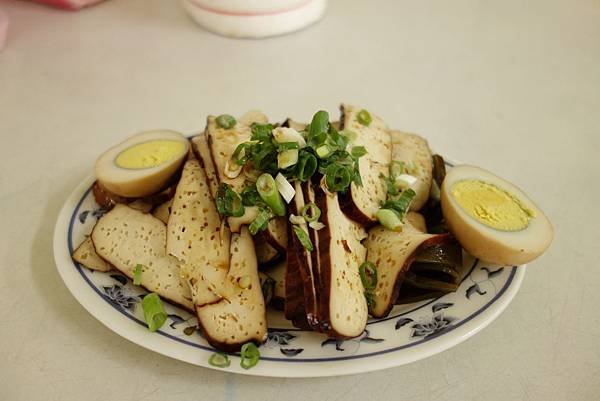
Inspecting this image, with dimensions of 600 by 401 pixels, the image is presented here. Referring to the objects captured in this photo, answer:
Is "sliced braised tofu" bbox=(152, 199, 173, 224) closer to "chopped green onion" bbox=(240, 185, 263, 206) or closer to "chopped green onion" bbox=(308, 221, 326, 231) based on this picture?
"chopped green onion" bbox=(240, 185, 263, 206)

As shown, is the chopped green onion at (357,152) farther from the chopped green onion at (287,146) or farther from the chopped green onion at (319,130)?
the chopped green onion at (287,146)

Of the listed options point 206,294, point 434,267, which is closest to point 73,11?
point 206,294

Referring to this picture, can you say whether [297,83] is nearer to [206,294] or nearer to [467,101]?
[467,101]

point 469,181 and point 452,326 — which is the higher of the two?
point 469,181

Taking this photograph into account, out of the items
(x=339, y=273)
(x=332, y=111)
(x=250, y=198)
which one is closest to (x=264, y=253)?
(x=250, y=198)

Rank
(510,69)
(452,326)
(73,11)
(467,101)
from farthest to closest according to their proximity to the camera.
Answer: (73,11), (510,69), (467,101), (452,326)
